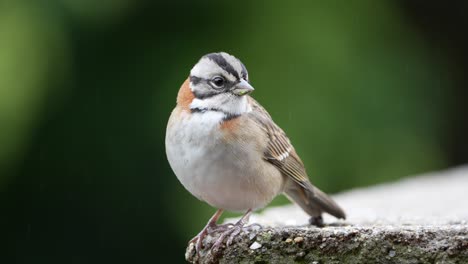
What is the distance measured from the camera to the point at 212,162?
10.4ft

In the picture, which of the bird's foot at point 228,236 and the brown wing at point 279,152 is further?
the brown wing at point 279,152

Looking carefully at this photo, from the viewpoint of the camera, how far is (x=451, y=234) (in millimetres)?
2393

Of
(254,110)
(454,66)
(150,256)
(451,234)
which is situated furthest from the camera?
(454,66)

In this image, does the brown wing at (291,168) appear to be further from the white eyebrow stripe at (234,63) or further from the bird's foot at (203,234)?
the bird's foot at (203,234)

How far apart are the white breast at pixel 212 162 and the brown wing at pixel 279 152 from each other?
0.75ft

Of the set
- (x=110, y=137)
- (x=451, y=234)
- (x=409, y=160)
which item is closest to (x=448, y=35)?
(x=409, y=160)

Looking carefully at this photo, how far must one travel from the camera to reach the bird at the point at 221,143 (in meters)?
3.18

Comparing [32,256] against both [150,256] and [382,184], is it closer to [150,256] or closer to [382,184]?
[150,256]

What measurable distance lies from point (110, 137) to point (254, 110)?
5.84 feet

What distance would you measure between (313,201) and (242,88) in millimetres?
783

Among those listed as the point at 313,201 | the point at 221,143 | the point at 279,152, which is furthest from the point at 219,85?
the point at 313,201

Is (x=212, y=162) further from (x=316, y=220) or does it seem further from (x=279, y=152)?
(x=316, y=220)

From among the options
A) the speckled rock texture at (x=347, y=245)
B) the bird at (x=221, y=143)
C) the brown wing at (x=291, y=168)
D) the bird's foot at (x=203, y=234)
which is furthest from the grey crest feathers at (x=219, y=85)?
the speckled rock texture at (x=347, y=245)

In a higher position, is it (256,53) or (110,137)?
(256,53)
